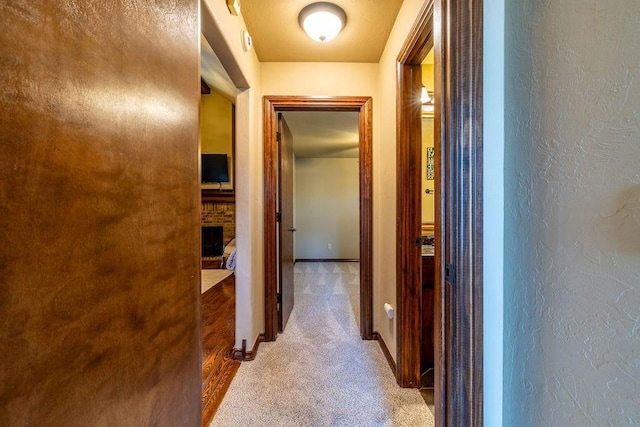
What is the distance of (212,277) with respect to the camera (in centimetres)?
436

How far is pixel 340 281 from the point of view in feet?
13.9

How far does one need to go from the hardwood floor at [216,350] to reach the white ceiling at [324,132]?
89.1 inches

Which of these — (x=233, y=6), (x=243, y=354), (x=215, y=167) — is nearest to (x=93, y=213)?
(x=233, y=6)

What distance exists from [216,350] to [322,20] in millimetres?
2428

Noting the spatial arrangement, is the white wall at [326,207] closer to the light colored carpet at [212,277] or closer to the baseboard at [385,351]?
the light colored carpet at [212,277]

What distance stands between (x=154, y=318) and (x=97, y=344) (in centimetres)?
16

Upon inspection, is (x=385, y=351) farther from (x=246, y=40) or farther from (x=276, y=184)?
(x=246, y=40)

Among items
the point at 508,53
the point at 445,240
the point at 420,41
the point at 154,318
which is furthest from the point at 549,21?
the point at 154,318

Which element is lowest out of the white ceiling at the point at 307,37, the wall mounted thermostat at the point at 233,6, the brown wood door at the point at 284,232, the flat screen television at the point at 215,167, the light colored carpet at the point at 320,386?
the light colored carpet at the point at 320,386

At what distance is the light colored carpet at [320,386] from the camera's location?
1.49 metres

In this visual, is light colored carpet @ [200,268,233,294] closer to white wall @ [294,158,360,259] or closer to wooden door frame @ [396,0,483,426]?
white wall @ [294,158,360,259]

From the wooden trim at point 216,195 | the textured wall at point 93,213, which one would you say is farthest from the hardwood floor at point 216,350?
the wooden trim at point 216,195

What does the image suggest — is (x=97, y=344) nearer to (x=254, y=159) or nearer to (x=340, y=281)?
(x=254, y=159)

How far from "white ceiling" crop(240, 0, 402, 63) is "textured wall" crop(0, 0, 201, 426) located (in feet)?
3.71
